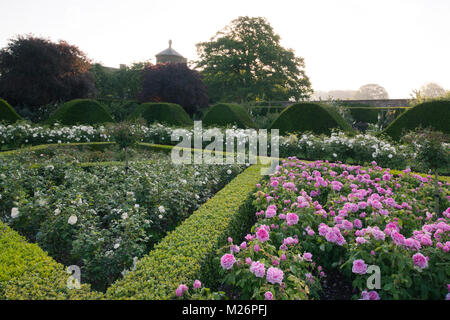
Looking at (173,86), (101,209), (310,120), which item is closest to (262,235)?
(101,209)

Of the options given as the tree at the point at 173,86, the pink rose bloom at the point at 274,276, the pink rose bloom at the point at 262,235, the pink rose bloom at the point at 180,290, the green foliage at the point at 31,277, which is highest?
the tree at the point at 173,86

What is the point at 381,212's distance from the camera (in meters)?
3.08

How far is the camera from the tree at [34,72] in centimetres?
1572

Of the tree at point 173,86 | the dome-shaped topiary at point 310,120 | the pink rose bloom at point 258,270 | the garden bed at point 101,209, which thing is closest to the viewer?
the pink rose bloom at point 258,270

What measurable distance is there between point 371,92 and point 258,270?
78.2m

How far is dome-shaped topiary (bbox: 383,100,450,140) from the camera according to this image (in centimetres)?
791

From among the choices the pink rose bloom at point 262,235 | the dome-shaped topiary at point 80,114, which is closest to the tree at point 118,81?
the dome-shaped topiary at point 80,114

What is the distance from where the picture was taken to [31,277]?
224 centimetres

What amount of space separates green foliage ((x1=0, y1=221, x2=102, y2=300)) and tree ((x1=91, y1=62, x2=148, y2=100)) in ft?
73.8

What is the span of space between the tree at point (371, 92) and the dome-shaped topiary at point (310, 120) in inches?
2589

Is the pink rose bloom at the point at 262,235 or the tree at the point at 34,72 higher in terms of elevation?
the tree at the point at 34,72

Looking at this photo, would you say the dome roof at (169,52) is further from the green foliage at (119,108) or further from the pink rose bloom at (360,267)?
the pink rose bloom at (360,267)

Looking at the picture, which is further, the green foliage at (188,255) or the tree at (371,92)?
the tree at (371,92)
